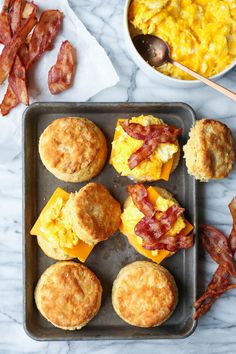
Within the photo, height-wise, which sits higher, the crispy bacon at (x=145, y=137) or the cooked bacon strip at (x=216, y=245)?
the crispy bacon at (x=145, y=137)

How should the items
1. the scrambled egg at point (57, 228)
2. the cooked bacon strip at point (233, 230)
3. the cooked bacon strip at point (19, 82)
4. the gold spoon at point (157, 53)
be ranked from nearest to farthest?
the gold spoon at point (157, 53) < the scrambled egg at point (57, 228) < the cooked bacon strip at point (19, 82) < the cooked bacon strip at point (233, 230)

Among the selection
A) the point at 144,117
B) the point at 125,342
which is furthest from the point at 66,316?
the point at 144,117

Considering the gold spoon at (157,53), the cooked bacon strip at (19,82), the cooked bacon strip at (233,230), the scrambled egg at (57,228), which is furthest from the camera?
the cooked bacon strip at (233,230)

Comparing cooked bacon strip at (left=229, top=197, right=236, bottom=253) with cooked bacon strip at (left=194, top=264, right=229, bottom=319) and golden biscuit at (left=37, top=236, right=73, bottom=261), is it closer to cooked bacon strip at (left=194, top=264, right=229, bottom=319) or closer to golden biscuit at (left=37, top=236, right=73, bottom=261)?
cooked bacon strip at (left=194, top=264, right=229, bottom=319)

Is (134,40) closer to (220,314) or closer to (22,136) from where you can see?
(22,136)

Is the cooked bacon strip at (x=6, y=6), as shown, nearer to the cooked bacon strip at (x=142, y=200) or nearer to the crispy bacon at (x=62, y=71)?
the crispy bacon at (x=62, y=71)

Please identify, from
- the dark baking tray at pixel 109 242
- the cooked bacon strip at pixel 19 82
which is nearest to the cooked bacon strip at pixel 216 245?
the dark baking tray at pixel 109 242

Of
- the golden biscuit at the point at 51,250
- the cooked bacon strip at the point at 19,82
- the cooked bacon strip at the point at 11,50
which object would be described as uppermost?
the cooked bacon strip at the point at 11,50
